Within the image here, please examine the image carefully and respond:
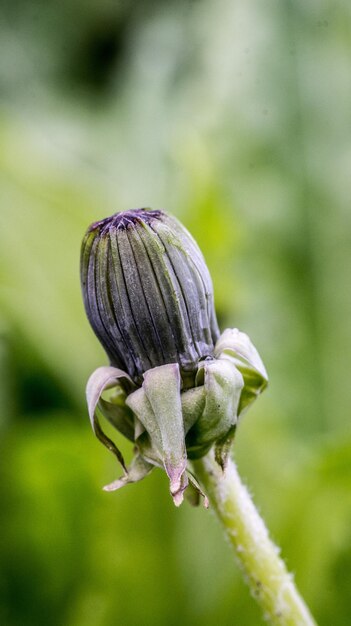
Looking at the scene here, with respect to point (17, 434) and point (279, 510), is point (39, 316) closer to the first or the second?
point (17, 434)

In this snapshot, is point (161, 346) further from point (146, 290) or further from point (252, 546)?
point (252, 546)

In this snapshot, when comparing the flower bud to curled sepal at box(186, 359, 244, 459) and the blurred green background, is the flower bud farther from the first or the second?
the blurred green background

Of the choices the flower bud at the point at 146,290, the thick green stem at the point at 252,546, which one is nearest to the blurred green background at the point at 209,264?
the thick green stem at the point at 252,546

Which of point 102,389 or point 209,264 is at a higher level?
point 102,389

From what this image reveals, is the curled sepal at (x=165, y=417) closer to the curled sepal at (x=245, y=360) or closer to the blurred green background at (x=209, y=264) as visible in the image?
the curled sepal at (x=245, y=360)

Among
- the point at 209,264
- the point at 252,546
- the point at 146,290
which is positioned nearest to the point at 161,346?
the point at 146,290

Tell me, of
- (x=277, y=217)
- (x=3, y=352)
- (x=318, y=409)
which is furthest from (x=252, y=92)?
(x=3, y=352)
